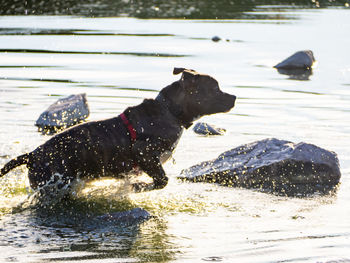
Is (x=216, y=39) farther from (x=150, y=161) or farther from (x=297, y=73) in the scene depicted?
(x=150, y=161)

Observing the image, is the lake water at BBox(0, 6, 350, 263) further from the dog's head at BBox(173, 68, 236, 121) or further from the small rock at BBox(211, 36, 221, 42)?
the dog's head at BBox(173, 68, 236, 121)

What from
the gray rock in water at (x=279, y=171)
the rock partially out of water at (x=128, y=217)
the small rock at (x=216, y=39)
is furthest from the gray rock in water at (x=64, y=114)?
the small rock at (x=216, y=39)

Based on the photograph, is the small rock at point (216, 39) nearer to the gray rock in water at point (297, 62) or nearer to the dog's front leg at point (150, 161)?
the gray rock in water at point (297, 62)

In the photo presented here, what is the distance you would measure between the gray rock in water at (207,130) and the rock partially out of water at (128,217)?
484 cm

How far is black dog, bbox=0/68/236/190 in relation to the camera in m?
8.60

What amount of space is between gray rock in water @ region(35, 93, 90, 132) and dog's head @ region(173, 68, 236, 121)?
439cm

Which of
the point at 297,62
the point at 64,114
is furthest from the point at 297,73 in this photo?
the point at 64,114

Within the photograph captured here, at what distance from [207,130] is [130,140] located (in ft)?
13.9

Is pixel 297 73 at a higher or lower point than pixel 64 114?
lower

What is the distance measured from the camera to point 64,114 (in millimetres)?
13734

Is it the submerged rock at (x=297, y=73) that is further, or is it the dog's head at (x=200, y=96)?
the submerged rock at (x=297, y=73)

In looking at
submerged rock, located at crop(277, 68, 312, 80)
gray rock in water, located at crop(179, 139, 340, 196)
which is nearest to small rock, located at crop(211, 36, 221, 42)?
submerged rock, located at crop(277, 68, 312, 80)

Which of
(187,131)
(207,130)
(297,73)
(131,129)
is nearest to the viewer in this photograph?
(131,129)

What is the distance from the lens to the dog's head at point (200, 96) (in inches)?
371
